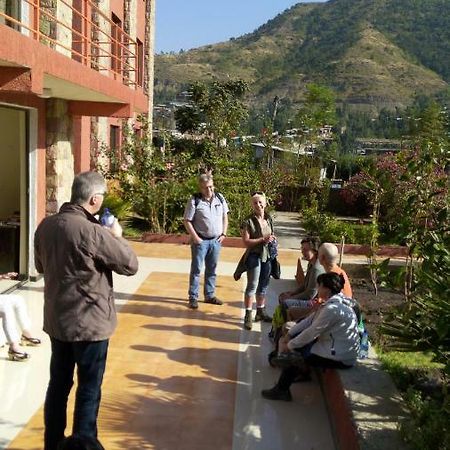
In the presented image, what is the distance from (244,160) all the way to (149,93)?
31.6ft

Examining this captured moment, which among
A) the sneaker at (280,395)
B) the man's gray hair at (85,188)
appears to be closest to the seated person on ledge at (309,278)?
the sneaker at (280,395)

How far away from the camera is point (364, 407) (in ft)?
13.4

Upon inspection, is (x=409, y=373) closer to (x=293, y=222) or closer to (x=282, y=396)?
(x=282, y=396)

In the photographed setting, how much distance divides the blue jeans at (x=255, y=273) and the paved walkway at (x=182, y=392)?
458mm

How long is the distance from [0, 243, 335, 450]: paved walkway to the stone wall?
2.18m

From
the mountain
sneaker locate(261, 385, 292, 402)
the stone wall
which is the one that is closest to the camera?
sneaker locate(261, 385, 292, 402)

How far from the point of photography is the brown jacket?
352cm

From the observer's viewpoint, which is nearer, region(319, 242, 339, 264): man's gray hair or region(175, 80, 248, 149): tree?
region(319, 242, 339, 264): man's gray hair

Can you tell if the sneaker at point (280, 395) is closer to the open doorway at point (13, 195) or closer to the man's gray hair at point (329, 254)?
the man's gray hair at point (329, 254)

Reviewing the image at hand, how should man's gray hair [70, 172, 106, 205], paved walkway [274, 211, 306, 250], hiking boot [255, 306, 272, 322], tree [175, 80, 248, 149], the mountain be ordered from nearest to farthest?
man's gray hair [70, 172, 106, 205] < hiking boot [255, 306, 272, 322] < paved walkway [274, 211, 306, 250] < tree [175, 80, 248, 149] < the mountain

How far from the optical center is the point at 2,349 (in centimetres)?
579

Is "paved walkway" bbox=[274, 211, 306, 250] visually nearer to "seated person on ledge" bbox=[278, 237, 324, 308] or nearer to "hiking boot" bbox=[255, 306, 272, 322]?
"hiking boot" bbox=[255, 306, 272, 322]

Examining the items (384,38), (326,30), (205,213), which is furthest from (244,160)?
(326,30)

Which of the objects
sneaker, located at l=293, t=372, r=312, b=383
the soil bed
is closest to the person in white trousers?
sneaker, located at l=293, t=372, r=312, b=383
